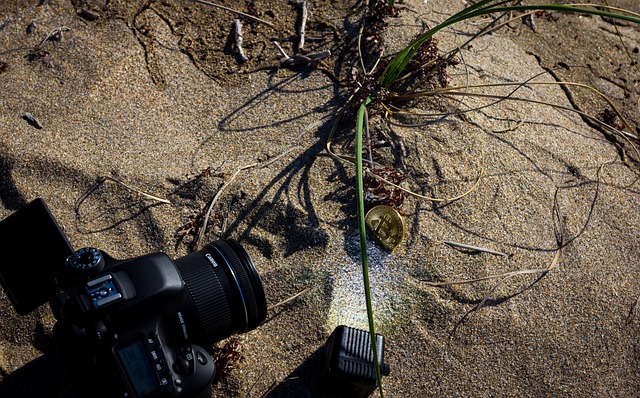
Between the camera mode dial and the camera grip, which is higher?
the camera mode dial

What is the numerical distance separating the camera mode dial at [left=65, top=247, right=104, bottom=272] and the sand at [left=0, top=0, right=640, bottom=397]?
40 centimetres

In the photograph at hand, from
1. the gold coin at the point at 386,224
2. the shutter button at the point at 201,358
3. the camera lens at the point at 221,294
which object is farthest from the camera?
the gold coin at the point at 386,224

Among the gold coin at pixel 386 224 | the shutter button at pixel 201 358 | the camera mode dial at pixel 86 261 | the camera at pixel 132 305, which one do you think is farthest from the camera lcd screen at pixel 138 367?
the gold coin at pixel 386 224

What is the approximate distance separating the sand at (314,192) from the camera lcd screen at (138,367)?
52cm

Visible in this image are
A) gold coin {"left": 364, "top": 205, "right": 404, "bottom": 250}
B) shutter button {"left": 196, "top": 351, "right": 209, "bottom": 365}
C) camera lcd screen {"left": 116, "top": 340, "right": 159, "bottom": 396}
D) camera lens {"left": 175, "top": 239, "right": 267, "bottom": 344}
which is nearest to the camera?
camera lcd screen {"left": 116, "top": 340, "right": 159, "bottom": 396}

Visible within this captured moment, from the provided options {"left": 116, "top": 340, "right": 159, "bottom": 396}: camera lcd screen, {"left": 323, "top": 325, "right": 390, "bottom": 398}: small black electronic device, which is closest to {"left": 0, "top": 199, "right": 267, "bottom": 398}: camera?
{"left": 116, "top": 340, "right": 159, "bottom": 396}: camera lcd screen

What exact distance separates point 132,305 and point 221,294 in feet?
1.05

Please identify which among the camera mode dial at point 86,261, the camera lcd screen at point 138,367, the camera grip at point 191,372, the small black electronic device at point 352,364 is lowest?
the small black electronic device at point 352,364

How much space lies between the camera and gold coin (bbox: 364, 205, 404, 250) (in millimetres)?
2363

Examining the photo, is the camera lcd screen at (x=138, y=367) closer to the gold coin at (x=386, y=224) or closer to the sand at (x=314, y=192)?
the sand at (x=314, y=192)

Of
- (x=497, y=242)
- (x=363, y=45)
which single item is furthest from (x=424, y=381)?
(x=363, y=45)

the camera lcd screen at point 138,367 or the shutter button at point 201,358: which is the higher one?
the camera lcd screen at point 138,367

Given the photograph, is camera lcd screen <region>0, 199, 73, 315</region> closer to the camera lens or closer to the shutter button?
the camera lens

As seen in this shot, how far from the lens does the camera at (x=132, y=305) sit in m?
1.65
